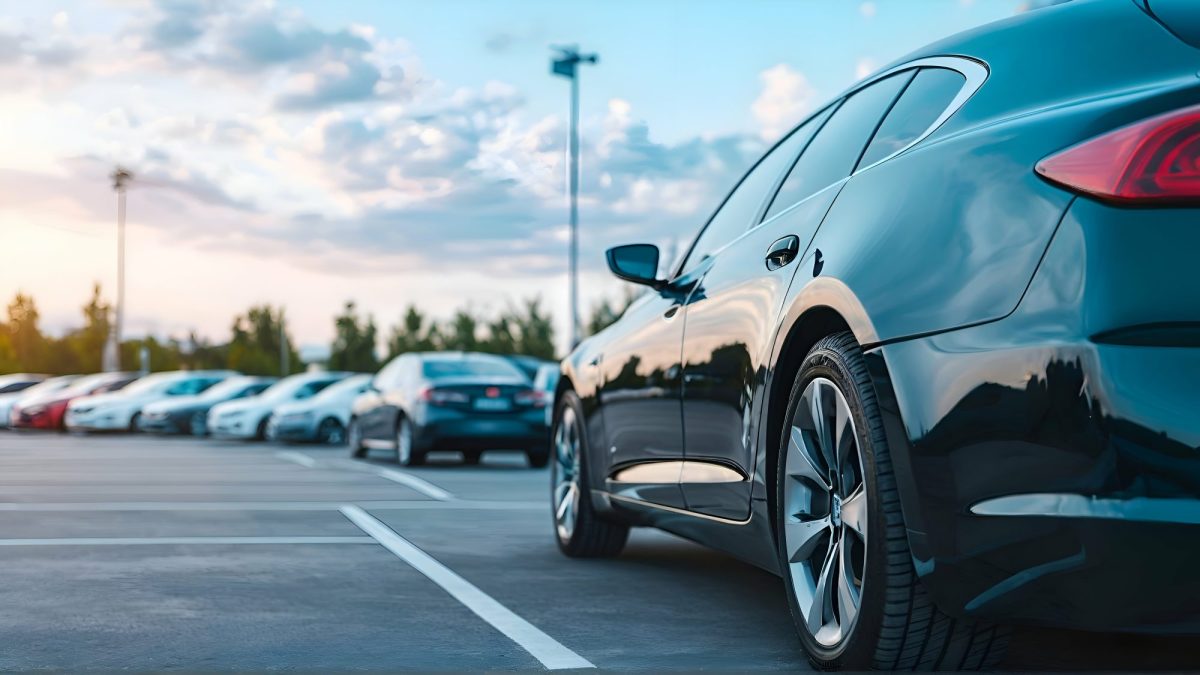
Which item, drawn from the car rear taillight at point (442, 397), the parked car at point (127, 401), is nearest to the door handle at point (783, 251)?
the car rear taillight at point (442, 397)

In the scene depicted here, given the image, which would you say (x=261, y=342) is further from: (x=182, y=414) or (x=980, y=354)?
(x=980, y=354)

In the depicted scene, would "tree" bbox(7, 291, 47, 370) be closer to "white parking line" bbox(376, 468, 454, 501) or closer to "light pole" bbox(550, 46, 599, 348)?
"light pole" bbox(550, 46, 599, 348)

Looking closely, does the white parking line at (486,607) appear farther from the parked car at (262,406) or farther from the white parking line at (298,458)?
the parked car at (262,406)

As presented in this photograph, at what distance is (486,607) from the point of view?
4852 millimetres

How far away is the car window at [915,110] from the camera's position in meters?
3.55

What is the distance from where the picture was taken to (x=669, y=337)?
5.01m

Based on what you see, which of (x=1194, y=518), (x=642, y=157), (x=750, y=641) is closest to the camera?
(x=1194, y=518)

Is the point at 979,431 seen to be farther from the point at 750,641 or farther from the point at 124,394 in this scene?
the point at 124,394

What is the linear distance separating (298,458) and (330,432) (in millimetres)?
5838

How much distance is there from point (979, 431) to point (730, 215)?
2519 millimetres

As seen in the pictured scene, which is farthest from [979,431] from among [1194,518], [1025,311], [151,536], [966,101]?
[151,536]

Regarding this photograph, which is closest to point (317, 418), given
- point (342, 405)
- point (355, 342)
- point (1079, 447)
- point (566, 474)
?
point (342, 405)

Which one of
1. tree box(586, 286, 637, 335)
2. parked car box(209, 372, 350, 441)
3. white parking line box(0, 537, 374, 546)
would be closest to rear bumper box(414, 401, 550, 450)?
white parking line box(0, 537, 374, 546)

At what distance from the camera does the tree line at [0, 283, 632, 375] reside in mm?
65188
